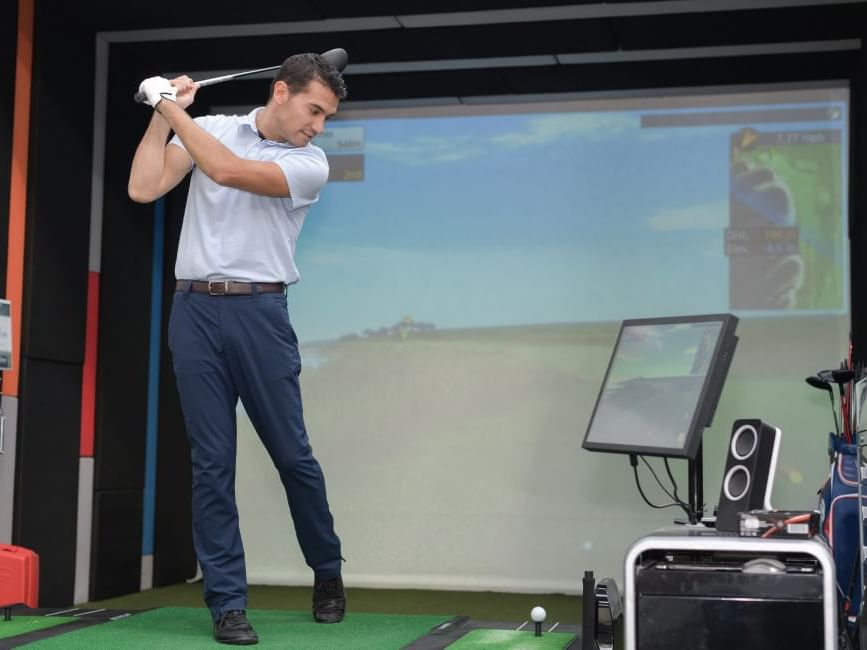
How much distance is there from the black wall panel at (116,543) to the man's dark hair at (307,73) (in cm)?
236

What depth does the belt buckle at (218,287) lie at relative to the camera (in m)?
2.62

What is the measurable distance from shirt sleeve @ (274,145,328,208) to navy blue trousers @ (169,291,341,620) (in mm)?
241

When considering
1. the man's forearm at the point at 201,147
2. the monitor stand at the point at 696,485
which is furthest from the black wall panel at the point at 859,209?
the man's forearm at the point at 201,147

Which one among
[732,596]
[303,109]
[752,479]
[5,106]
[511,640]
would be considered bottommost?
[511,640]

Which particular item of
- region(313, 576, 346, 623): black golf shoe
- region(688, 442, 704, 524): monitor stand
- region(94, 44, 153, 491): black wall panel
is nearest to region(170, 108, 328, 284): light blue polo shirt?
region(313, 576, 346, 623): black golf shoe

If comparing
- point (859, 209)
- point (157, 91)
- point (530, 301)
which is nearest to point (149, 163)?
point (157, 91)

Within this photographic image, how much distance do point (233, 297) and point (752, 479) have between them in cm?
121

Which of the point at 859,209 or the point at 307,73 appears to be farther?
the point at 859,209

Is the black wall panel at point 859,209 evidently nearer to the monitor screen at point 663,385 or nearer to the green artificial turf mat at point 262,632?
the monitor screen at point 663,385

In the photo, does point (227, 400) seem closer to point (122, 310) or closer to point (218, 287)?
point (218, 287)

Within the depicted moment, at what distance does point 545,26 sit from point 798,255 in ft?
4.76

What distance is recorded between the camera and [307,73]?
2643mm

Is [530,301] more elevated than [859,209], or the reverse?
[859,209]

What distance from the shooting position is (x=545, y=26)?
434cm
